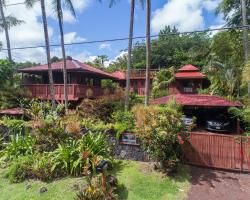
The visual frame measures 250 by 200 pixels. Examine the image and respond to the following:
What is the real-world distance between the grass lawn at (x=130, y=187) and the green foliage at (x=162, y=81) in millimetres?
18803

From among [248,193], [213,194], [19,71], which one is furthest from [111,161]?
[19,71]

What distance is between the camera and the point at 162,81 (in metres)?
31.1

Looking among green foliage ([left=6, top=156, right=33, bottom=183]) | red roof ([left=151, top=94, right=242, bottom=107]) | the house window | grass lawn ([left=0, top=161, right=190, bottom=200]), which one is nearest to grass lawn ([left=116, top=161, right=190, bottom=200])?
grass lawn ([left=0, top=161, right=190, bottom=200])

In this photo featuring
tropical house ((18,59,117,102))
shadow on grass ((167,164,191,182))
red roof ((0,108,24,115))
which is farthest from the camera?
tropical house ((18,59,117,102))

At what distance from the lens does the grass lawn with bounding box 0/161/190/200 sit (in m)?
9.18

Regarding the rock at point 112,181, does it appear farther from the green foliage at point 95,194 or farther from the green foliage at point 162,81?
the green foliage at point 162,81

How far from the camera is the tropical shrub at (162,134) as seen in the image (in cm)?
1023

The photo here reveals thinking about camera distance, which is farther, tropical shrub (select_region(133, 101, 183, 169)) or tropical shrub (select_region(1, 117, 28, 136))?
tropical shrub (select_region(1, 117, 28, 136))

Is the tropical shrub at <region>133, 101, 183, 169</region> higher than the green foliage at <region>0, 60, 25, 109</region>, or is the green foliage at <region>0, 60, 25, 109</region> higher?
the green foliage at <region>0, 60, 25, 109</region>

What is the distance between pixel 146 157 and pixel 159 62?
4110 cm

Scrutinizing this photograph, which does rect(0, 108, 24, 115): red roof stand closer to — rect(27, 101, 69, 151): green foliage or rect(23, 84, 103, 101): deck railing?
rect(23, 84, 103, 101): deck railing

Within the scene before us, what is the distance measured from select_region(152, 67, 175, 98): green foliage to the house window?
17.1 m

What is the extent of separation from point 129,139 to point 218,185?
13.7 ft

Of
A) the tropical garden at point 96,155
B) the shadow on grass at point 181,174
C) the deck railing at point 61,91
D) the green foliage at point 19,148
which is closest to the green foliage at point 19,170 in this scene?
the tropical garden at point 96,155
